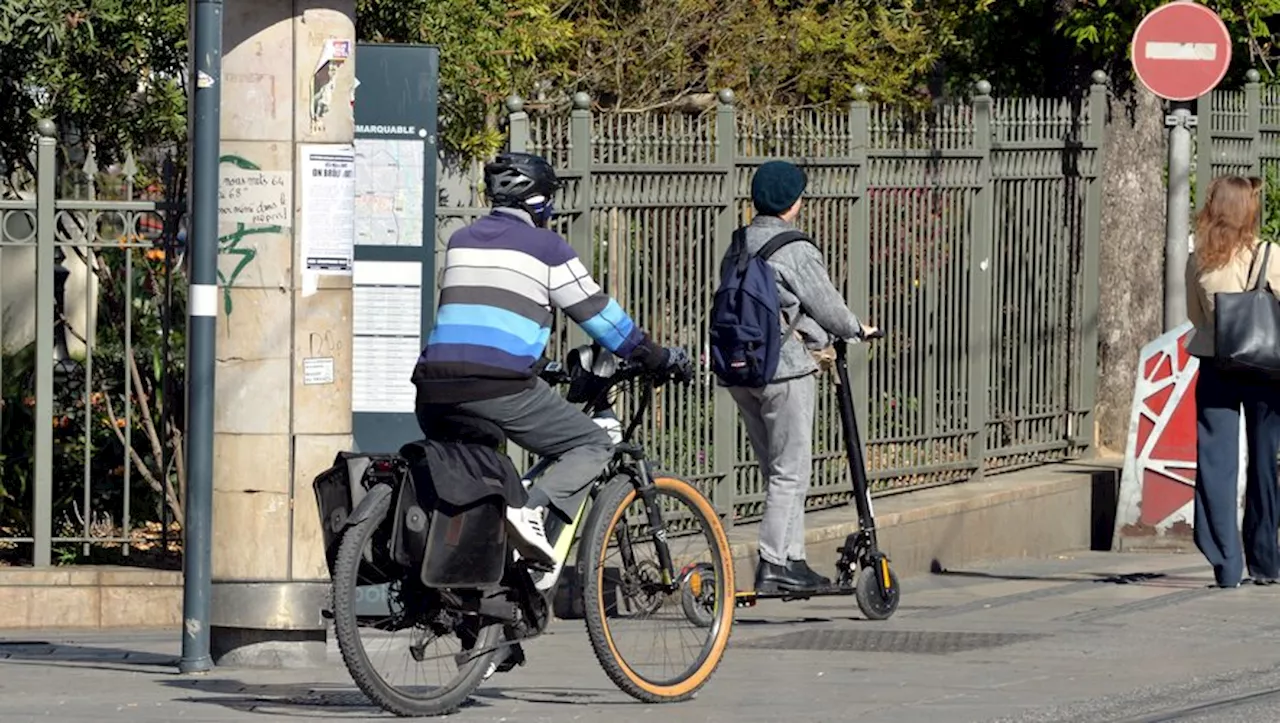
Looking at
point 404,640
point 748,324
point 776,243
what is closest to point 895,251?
point 776,243

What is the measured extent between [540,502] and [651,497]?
16.8 inches

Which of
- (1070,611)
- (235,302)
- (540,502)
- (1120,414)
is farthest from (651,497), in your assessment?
(1120,414)

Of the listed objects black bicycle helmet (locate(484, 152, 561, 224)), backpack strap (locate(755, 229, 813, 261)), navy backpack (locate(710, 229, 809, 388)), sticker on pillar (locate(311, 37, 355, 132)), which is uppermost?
sticker on pillar (locate(311, 37, 355, 132))

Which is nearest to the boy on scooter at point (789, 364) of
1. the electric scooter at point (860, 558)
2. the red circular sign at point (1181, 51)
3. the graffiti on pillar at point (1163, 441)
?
the electric scooter at point (860, 558)

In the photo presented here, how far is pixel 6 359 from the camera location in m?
11.0

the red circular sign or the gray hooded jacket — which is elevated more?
the red circular sign

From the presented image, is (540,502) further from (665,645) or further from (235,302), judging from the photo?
(235,302)

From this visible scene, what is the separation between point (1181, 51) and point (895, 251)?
5.65ft

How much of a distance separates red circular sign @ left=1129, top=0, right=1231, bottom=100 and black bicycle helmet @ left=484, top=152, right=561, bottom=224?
5143 mm

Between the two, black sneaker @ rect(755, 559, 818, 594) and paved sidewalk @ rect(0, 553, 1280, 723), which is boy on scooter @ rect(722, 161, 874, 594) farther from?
paved sidewalk @ rect(0, 553, 1280, 723)

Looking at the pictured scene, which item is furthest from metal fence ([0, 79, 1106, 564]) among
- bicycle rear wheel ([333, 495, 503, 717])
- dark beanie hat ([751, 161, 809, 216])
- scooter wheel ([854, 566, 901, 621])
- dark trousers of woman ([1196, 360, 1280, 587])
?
bicycle rear wheel ([333, 495, 503, 717])

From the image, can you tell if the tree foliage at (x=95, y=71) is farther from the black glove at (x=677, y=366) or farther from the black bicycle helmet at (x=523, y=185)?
the black glove at (x=677, y=366)

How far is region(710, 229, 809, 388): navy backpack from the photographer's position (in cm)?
987

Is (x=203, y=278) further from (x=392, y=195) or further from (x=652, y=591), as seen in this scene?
(x=652, y=591)
